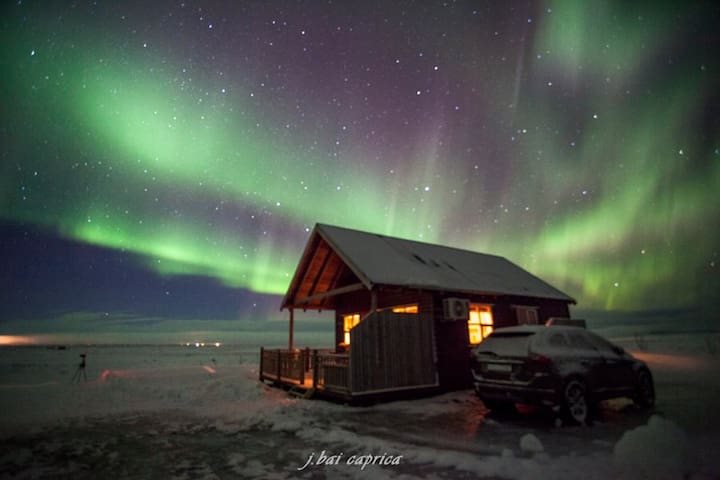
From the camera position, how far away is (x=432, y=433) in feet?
23.0

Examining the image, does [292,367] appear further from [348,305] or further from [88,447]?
[88,447]

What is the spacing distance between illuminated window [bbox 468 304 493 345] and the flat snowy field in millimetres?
2690

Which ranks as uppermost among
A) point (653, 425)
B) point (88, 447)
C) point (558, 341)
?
point (558, 341)

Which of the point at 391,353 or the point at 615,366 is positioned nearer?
the point at 615,366

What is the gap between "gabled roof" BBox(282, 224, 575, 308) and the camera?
38.7 ft

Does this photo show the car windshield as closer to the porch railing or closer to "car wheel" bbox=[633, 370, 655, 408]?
"car wheel" bbox=[633, 370, 655, 408]

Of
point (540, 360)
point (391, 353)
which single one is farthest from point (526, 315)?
point (540, 360)

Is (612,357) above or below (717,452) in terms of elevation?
above

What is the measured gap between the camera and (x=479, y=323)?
1399 centimetres

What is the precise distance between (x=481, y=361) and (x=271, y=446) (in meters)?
4.93

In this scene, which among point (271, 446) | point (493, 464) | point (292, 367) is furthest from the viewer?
point (292, 367)

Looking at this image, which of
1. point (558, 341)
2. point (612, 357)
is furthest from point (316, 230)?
point (612, 357)

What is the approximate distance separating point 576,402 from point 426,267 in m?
7.00

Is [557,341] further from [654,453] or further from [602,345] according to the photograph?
[654,453]
